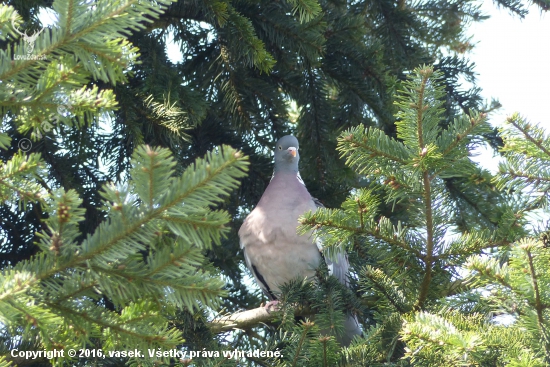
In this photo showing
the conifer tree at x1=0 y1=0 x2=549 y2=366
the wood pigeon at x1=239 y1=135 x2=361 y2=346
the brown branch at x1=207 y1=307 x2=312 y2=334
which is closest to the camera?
the conifer tree at x1=0 y1=0 x2=549 y2=366

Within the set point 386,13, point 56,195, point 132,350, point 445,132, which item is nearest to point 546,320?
point 445,132

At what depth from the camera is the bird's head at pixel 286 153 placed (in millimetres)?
4281

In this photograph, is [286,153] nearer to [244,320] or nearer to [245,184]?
[245,184]

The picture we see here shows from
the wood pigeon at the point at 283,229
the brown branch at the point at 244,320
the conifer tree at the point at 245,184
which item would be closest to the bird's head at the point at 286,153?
the wood pigeon at the point at 283,229

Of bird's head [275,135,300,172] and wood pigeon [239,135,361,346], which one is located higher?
bird's head [275,135,300,172]

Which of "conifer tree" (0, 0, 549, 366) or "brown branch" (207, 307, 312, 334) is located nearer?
"conifer tree" (0, 0, 549, 366)

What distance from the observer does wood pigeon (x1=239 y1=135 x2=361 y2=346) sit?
427 cm

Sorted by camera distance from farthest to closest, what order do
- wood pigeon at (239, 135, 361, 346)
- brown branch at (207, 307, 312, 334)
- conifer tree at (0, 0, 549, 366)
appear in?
1. wood pigeon at (239, 135, 361, 346)
2. brown branch at (207, 307, 312, 334)
3. conifer tree at (0, 0, 549, 366)

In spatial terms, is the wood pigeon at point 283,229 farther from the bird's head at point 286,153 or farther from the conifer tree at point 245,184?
the conifer tree at point 245,184

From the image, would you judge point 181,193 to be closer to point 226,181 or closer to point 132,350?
point 226,181

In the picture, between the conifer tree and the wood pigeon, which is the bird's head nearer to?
the wood pigeon

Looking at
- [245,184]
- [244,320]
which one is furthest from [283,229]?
[244,320]

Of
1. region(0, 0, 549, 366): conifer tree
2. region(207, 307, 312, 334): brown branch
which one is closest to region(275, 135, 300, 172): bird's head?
region(0, 0, 549, 366): conifer tree

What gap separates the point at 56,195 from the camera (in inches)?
62.7
